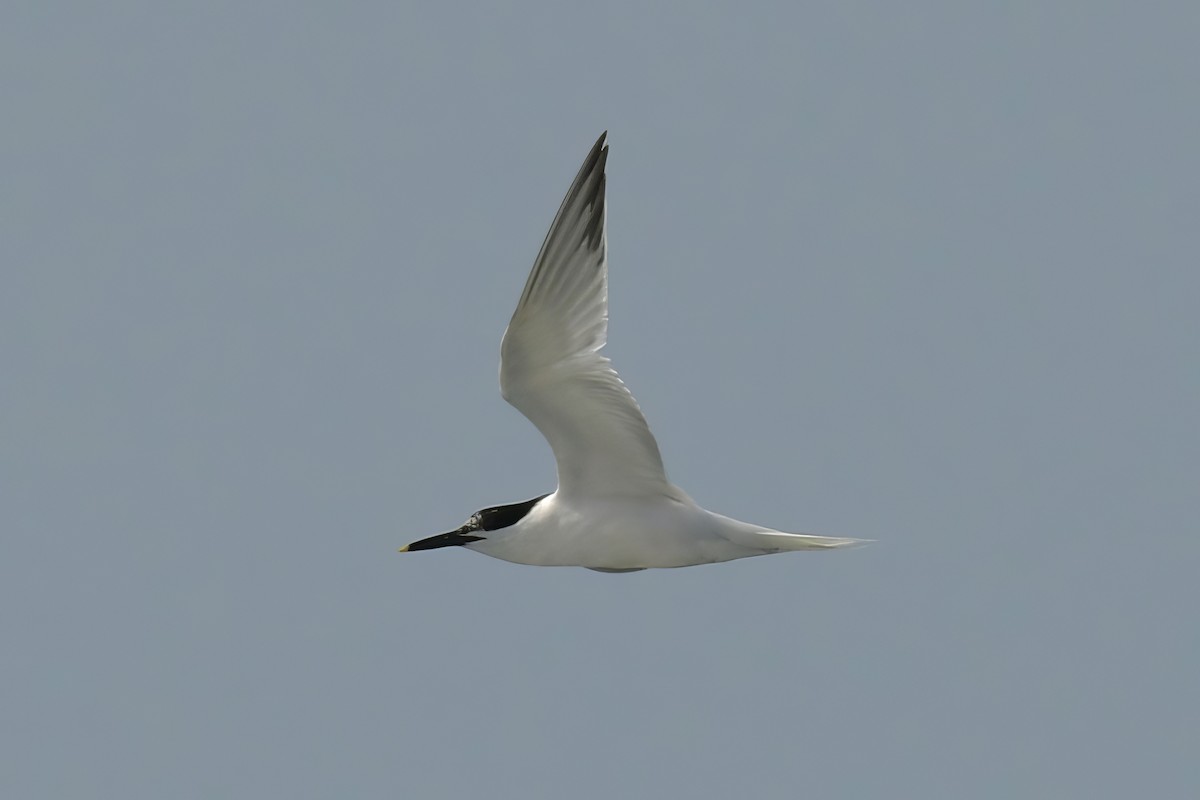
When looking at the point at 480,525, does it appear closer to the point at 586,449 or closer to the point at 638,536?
the point at 586,449

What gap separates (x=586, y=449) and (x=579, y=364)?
24.1 inches

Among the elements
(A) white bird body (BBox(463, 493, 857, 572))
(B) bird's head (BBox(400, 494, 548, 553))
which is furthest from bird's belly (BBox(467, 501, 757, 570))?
(B) bird's head (BBox(400, 494, 548, 553))

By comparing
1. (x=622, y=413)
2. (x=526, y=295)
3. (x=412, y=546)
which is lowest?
(x=412, y=546)

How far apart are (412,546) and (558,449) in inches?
53.6

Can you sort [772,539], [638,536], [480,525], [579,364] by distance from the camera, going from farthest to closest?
[480,525]
[638,536]
[772,539]
[579,364]

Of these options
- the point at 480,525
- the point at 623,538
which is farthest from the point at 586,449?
the point at 480,525

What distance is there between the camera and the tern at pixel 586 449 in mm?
9570

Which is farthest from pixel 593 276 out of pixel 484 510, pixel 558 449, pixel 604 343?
pixel 484 510

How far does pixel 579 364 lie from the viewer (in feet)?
32.0

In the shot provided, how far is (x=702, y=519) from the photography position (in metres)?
10.1

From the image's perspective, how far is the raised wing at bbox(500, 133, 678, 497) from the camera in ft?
31.3

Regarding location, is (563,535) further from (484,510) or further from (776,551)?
(776,551)

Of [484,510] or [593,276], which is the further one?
[484,510]

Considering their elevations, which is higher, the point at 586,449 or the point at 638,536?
the point at 586,449
